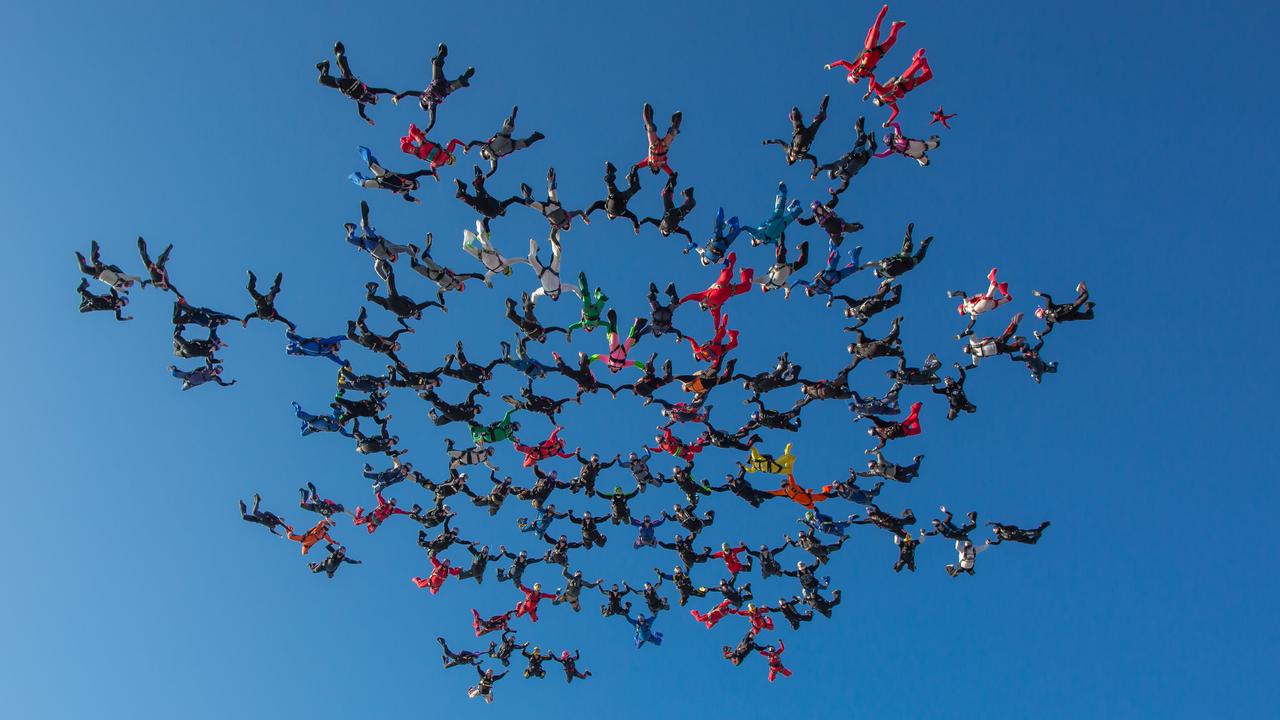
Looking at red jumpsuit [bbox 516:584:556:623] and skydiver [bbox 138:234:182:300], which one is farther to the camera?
red jumpsuit [bbox 516:584:556:623]

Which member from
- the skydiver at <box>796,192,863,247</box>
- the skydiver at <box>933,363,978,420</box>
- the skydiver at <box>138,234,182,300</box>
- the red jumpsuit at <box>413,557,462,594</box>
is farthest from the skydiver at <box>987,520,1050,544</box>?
the skydiver at <box>138,234,182,300</box>

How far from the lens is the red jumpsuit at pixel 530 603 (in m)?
12.6

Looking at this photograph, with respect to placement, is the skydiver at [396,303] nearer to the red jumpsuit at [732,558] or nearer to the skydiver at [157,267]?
the skydiver at [157,267]

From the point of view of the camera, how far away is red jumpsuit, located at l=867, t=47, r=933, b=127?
8.73 m

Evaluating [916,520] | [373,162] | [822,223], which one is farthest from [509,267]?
[916,520]

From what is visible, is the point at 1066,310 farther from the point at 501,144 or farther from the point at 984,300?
the point at 501,144

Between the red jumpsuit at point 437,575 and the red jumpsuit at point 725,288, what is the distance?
587 centimetres

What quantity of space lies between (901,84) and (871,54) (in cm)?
56

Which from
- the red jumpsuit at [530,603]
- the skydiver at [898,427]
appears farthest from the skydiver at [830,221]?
the red jumpsuit at [530,603]

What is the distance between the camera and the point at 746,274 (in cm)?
942

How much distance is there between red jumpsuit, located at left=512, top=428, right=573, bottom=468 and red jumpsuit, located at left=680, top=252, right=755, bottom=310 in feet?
9.56

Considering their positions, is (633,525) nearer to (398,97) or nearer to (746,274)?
(746,274)

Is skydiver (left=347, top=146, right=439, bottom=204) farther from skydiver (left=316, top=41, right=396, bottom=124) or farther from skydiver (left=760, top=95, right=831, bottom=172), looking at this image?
skydiver (left=760, top=95, right=831, bottom=172)

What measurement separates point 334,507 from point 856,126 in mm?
8842
